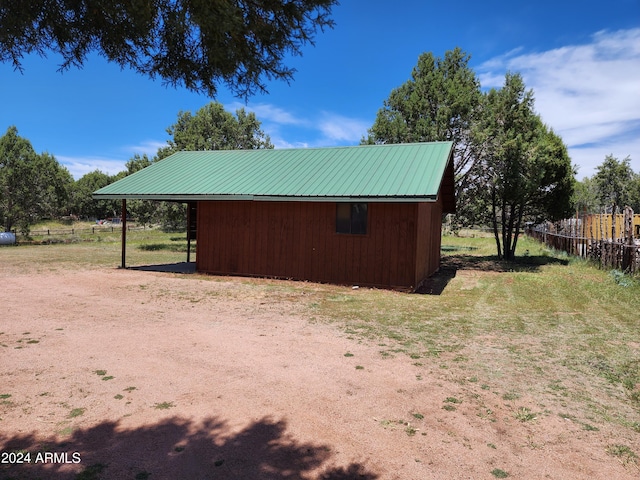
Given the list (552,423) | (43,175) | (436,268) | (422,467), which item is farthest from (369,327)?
(43,175)

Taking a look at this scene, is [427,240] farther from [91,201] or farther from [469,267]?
[91,201]

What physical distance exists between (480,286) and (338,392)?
9.78 m

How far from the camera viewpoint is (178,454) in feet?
10.7

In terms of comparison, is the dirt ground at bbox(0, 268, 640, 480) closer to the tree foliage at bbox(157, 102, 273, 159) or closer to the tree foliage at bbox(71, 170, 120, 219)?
the tree foliage at bbox(157, 102, 273, 159)

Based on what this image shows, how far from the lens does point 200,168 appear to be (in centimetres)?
1659

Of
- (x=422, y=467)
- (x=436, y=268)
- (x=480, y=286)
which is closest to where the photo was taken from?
(x=422, y=467)

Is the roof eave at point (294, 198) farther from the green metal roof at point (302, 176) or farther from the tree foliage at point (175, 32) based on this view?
the tree foliage at point (175, 32)

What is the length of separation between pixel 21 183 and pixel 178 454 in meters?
33.8

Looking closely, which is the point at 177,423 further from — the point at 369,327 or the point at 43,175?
the point at 43,175

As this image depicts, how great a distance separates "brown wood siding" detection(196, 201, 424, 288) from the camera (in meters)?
12.1

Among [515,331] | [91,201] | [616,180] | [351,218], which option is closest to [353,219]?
[351,218]

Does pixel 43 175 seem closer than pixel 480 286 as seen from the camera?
No

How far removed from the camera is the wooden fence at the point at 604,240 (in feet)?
43.7

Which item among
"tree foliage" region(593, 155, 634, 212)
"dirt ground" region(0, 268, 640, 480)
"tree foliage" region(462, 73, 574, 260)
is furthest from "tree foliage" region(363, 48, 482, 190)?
"tree foliage" region(593, 155, 634, 212)
